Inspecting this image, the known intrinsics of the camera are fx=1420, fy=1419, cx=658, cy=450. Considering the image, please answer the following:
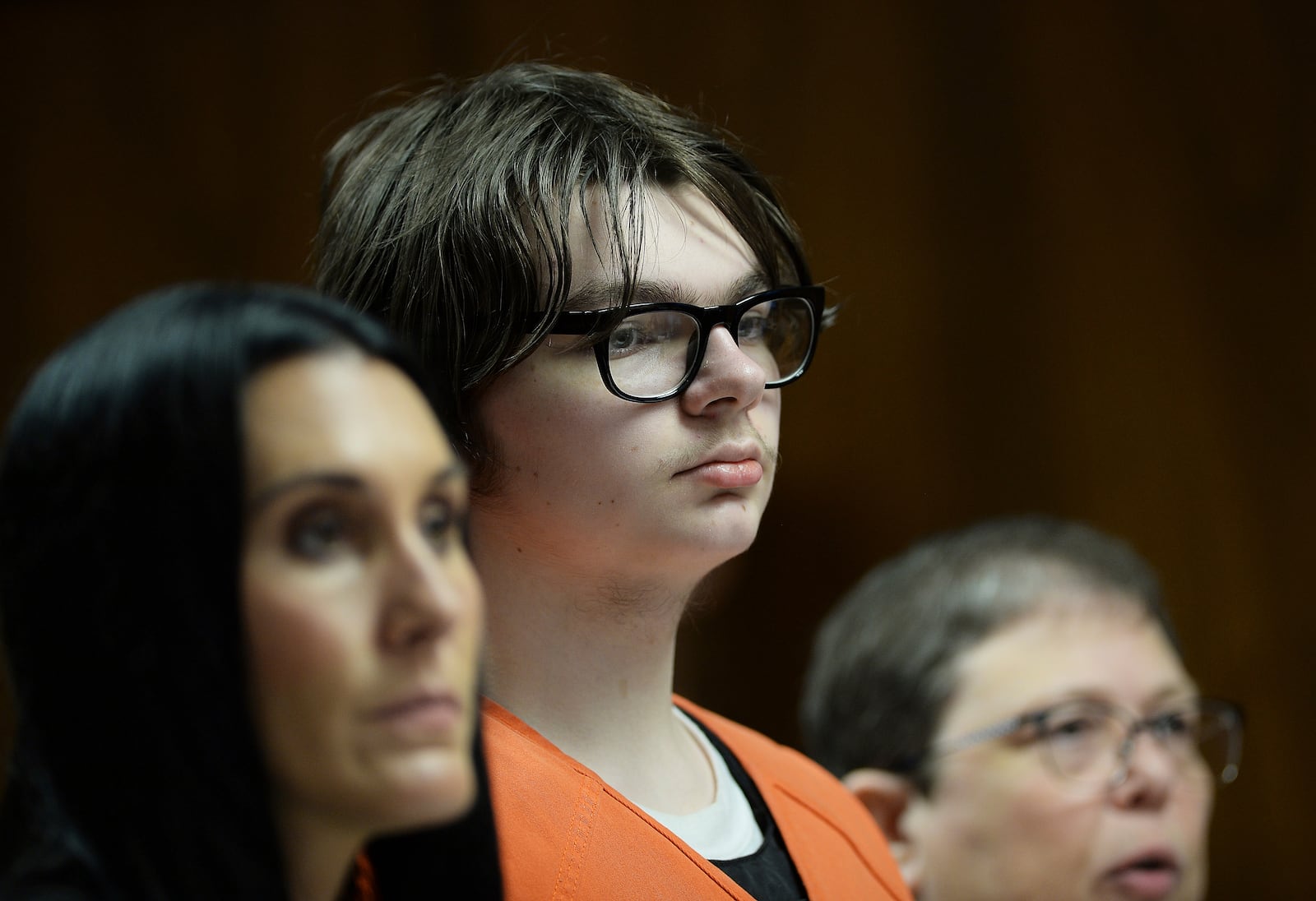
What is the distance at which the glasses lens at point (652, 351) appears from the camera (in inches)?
43.4

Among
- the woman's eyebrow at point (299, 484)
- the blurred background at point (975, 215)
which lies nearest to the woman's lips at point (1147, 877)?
the blurred background at point (975, 215)

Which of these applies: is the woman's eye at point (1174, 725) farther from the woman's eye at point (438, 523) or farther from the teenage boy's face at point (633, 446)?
the woman's eye at point (438, 523)

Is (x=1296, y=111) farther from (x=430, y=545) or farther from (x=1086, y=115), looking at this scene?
(x=430, y=545)

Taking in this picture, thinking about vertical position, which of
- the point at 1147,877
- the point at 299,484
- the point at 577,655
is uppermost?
the point at 299,484

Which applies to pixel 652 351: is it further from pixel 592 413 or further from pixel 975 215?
pixel 975 215

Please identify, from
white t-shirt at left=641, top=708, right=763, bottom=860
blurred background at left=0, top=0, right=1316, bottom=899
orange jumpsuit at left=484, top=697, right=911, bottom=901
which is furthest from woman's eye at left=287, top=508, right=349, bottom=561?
blurred background at left=0, top=0, right=1316, bottom=899

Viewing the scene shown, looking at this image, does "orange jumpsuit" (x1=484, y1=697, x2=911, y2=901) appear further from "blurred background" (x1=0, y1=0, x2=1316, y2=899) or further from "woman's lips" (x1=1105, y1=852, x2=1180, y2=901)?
"blurred background" (x1=0, y1=0, x2=1316, y2=899)

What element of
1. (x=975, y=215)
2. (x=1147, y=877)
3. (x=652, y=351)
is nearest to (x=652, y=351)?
(x=652, y=351)

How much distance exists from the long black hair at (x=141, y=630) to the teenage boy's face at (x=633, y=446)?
1.40ft

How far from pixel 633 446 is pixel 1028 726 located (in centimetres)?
72

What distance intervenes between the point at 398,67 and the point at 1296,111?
1.36 metres

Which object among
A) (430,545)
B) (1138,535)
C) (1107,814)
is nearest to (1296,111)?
(1138,535)

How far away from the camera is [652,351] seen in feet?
3.66

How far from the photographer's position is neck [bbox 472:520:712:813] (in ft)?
3.85
